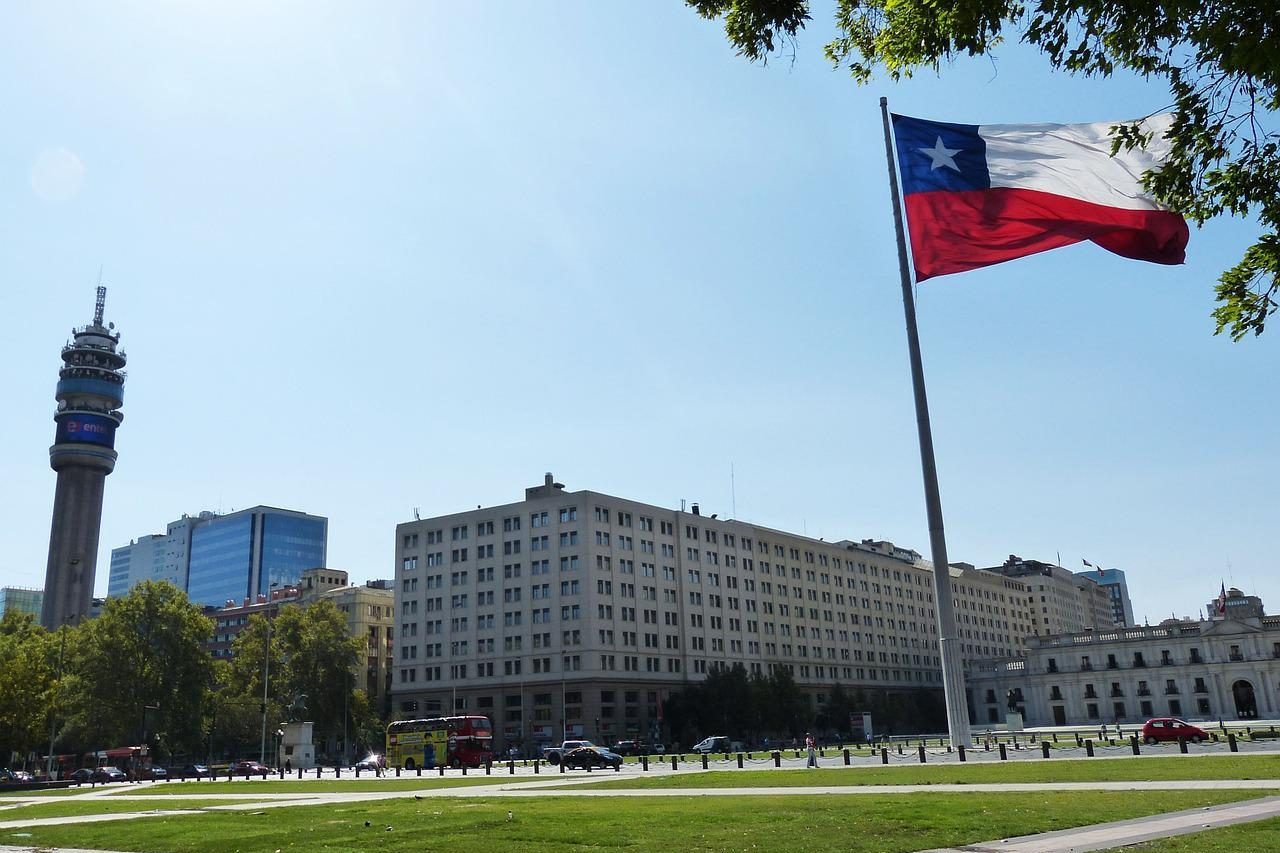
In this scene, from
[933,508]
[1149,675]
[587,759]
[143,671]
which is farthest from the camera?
[1149,675]

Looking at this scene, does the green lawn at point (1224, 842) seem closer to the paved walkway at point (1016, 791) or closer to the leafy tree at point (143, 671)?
the paved walkway at point (1016, 791)

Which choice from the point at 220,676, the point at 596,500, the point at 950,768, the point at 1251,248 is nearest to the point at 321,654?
the point at 220,676

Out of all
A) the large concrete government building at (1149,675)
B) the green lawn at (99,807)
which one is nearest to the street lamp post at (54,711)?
the green lawn at (99,807)

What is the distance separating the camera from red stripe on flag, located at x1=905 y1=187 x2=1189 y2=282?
23906mm

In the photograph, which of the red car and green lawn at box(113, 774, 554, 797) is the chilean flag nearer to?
green lawn at box(113, 774, 554, 797)

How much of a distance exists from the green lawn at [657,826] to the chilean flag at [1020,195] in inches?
491

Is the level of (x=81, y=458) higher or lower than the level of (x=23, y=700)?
higher

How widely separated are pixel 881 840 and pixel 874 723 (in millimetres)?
140723

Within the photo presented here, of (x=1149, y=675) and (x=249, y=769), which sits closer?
(x=249, y=769)

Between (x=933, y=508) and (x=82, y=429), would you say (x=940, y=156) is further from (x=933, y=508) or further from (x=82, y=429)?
(x=82, y=429)

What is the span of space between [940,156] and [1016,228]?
4.12m

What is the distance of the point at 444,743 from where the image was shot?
8162 centimetres

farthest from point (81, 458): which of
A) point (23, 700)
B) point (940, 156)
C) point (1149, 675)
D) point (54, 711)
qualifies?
point (940, 156)

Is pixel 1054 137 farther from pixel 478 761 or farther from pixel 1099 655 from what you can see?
pixel 1099 655
